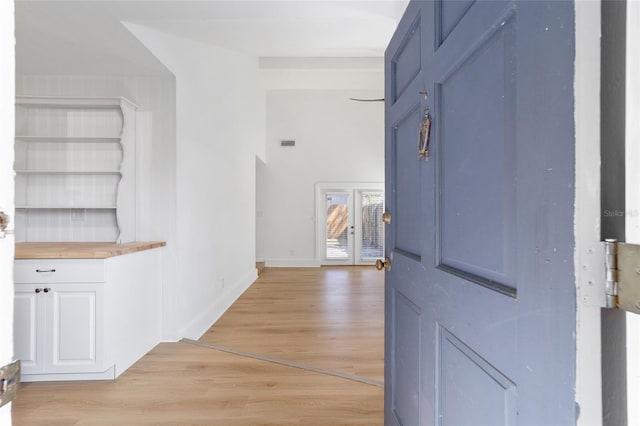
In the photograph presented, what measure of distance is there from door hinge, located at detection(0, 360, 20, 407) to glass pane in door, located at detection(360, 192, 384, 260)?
7491 millimetres

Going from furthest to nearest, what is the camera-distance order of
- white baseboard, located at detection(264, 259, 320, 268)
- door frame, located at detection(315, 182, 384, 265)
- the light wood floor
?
door frame, located at detection(315, 182, 384, 265), white baseboard, located at detection(264, 259, 320, 268), the light wood floor

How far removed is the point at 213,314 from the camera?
3.42 meters

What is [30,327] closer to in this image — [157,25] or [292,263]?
[157,25]

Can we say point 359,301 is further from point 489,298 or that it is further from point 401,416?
point 489,298

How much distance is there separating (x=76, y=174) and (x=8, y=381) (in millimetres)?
3004

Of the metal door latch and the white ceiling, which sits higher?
the white ceiling

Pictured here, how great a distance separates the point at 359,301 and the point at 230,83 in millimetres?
3559

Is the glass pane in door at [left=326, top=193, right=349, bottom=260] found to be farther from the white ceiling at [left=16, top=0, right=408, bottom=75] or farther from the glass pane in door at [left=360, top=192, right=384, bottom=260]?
the white ceiling at [left=16, top=0, right=408, bottom=75]

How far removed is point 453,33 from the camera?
32.3 inches

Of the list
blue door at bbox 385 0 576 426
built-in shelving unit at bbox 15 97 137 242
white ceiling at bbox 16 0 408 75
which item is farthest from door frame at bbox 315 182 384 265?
blue door at bbox 385 0 576 426

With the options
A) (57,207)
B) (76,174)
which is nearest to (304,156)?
(76,174)

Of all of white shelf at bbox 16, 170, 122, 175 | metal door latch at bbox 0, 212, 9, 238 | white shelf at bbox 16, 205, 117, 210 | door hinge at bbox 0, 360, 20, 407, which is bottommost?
door hinge at bbox 0, 360, 20, 407

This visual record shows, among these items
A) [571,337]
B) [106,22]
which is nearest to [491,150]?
[571,337]

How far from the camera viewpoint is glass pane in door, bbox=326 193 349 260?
25.4 feet
